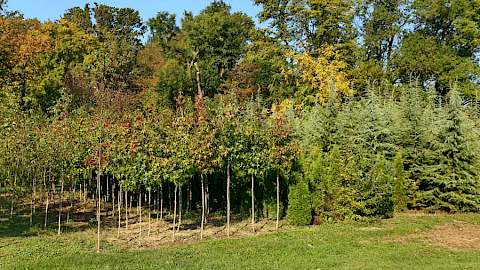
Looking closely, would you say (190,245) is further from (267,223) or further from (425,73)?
(425,73)

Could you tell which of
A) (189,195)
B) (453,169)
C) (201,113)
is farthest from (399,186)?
(201,113)

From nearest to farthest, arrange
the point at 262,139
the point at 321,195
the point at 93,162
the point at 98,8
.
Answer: the point at 93,162
the point at 262,139
the point at 321,195
the point at 98,8

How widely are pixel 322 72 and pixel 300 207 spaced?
48.2 feet

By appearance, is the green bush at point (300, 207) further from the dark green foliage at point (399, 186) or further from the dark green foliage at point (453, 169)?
the dark green foliage at point (453, 169)

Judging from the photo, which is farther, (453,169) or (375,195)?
(453,169)

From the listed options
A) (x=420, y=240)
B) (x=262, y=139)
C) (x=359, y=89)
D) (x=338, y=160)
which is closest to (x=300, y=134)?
(x=338, y=160)

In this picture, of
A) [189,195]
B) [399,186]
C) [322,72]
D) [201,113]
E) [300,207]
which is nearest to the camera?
[201,113]

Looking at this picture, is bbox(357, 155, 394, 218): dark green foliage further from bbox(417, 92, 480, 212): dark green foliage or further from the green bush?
bbox(417, 92, 480, 212): dark green foliage

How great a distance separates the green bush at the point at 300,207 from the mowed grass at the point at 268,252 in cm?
96

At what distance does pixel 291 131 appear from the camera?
14672mm

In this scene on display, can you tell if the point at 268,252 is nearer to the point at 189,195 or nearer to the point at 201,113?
the point at 201,113

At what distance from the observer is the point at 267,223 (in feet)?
49.5

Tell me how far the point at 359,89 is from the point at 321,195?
1753 centimetres

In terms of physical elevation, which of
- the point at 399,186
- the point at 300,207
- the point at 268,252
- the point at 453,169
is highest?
the point at 453,169
